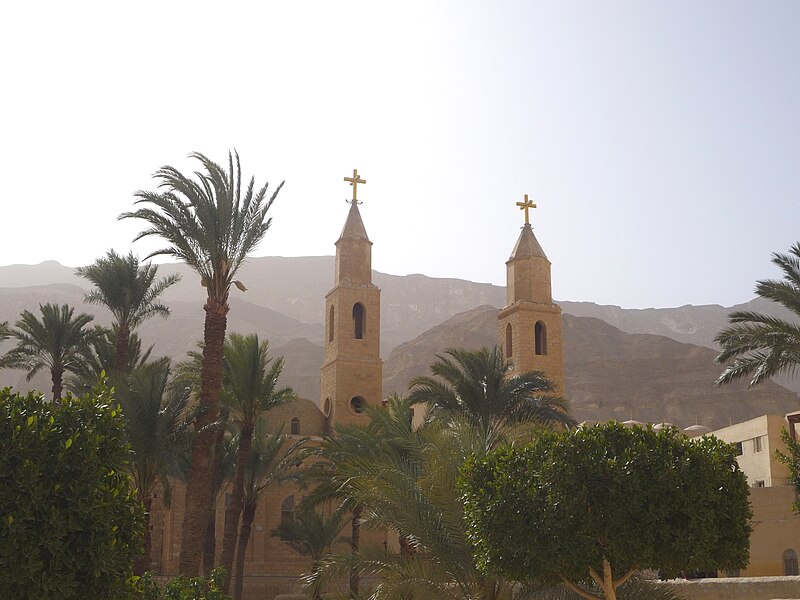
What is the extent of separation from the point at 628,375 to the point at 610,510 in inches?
3299

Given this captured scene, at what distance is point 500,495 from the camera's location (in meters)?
12.0

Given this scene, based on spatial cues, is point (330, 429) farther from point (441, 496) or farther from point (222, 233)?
point (441, 496)

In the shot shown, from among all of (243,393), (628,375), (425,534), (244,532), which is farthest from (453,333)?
(425,534)

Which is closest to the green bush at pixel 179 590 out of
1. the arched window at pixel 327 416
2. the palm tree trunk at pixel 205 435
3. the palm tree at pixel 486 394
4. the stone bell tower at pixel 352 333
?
the palm tree trunk at pixel 205 435

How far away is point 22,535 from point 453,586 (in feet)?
24.1

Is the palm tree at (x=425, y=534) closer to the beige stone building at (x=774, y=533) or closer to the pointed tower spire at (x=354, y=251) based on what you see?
the beige stone building at (x=774, y=533)

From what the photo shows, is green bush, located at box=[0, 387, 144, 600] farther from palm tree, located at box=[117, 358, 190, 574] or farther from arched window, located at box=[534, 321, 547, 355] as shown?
arched window, located at box=[534, 321, 547, 355]

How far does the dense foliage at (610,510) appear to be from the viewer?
1141 centimetres

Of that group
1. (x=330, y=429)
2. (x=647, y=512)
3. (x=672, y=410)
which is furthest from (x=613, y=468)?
(x=672, y=410)

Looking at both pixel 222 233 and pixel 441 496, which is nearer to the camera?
pixel 441 496

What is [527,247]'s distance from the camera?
34875mm

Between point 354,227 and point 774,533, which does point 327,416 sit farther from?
point 774,533

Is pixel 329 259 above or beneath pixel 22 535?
above

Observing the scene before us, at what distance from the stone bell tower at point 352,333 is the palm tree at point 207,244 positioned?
16.9 meters
